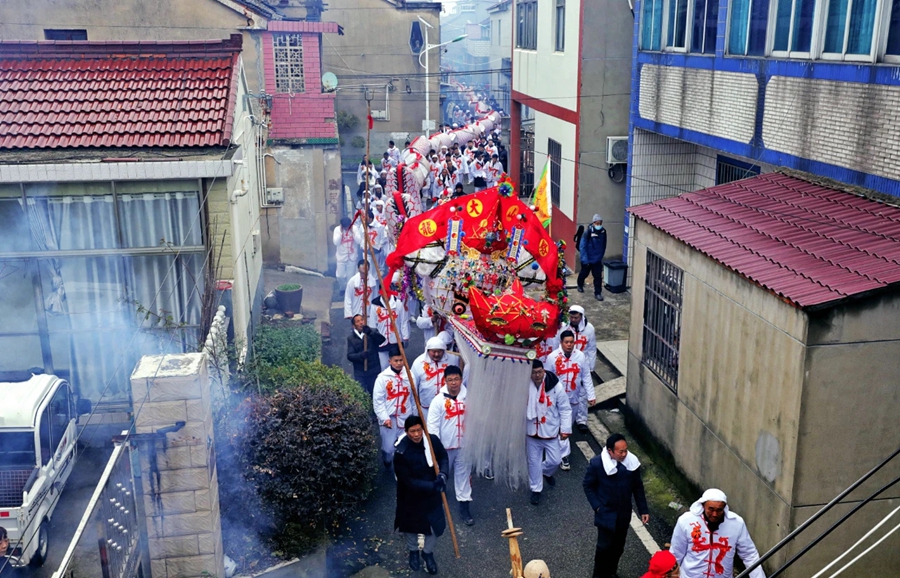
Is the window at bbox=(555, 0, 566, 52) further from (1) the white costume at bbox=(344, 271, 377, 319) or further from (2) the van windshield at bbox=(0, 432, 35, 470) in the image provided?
(2) the van windshield at bbox=(0, 432, 35, 470)

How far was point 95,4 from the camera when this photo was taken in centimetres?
1881

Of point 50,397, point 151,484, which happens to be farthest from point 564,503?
point 50,397

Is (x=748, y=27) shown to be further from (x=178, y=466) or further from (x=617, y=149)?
(x=178, y=466)

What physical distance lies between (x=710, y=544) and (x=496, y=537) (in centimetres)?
268

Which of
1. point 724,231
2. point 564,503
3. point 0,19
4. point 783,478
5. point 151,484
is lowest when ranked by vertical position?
point 564,503

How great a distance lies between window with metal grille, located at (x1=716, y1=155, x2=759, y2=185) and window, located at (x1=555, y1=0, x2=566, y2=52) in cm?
583

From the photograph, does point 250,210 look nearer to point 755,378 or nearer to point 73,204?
point 73,204

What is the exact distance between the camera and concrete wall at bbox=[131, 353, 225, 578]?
647 cm

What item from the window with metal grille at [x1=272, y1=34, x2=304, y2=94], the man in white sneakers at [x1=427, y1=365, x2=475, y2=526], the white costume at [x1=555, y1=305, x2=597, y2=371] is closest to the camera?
the man in white sneakers at [x1=427, y1=365, x2=475, y2=526]

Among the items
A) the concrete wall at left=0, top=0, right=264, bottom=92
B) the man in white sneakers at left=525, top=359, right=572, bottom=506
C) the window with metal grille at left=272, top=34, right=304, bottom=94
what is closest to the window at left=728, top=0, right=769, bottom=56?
the man in white sneakers at left=525, top=359, right=572, bottom=506

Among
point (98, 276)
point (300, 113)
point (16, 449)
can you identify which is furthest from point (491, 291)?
point (300, 113)

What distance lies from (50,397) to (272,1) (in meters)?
25.3

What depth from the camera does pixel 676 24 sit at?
50.5 feet

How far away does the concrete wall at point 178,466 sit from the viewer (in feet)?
21.2
